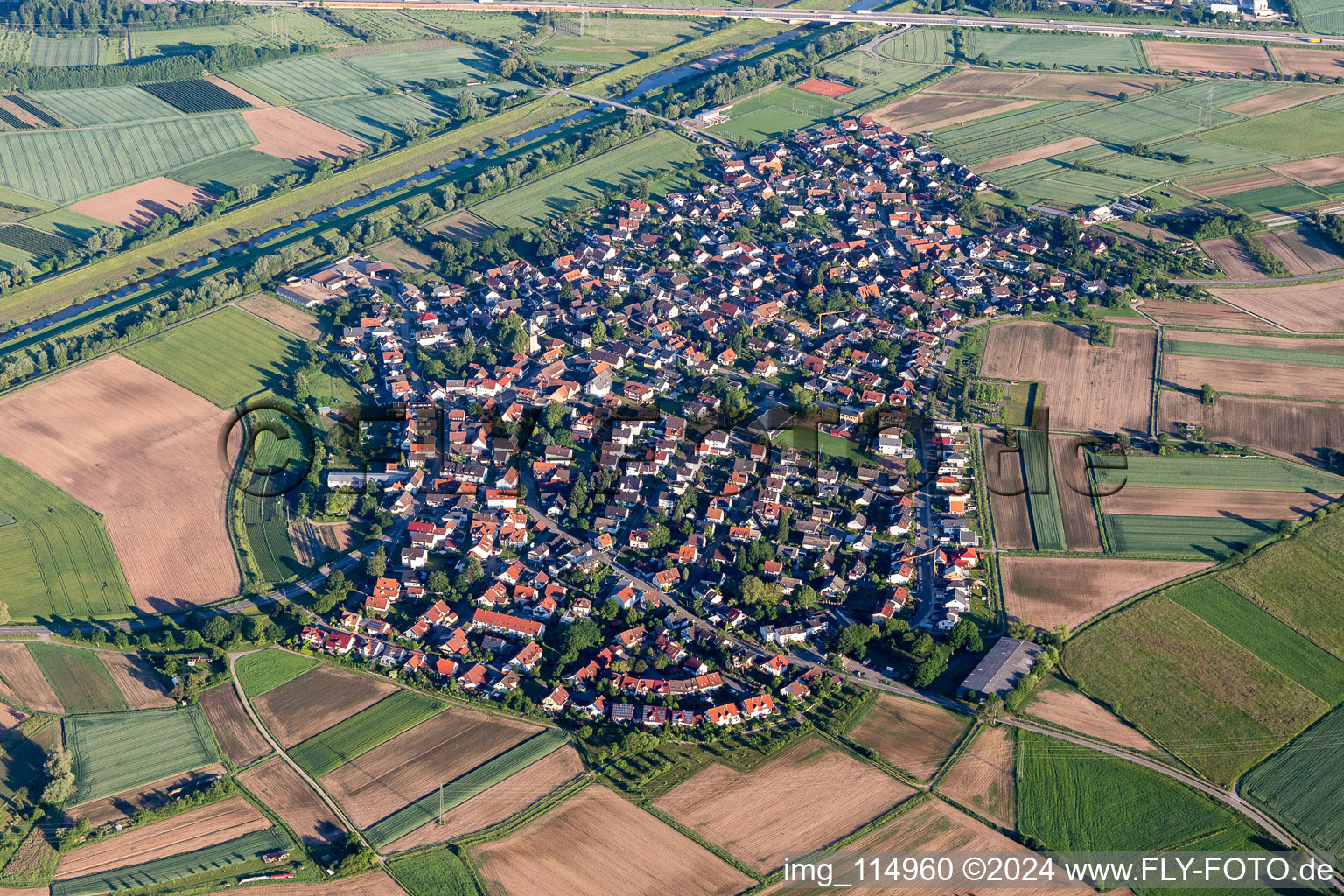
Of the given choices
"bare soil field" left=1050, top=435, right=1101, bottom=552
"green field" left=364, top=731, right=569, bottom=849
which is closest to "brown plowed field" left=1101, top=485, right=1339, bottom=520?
"bare soil field" left=1050, top=435, right=1101, bottom=552

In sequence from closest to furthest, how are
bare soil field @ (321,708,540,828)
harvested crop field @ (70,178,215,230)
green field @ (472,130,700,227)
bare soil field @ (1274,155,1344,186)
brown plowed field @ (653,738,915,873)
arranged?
brown plowed field @ (653,738,915,873) < bare soil field @ (321,708,540,828) < harvested crop field @ (70,178,215,230) < green field @ (472,130,700,227) < bare soil field @ (1274,155,1344,186)

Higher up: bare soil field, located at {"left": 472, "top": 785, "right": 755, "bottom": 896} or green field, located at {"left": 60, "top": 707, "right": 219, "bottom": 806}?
bare soil field, located at {"left": 472, "top": 785, "right": 755, "bottom": 896}

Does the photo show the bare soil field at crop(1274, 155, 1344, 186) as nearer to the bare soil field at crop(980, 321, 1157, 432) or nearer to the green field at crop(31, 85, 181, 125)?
the bare soil field at crop(980, 321, 1157, 432)

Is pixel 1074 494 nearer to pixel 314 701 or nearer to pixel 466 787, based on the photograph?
pixel 466 787

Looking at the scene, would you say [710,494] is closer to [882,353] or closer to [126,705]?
[882,353]

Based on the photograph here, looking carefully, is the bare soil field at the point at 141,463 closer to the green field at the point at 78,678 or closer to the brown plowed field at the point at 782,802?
the green field at the point at 78,678

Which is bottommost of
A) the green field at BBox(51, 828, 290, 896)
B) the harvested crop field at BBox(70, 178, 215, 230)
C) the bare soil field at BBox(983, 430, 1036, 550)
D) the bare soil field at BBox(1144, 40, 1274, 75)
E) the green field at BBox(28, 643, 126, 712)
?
the green field at BBox(51, 828, 290, 896)

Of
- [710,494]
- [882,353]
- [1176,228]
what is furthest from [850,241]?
[710,494]
